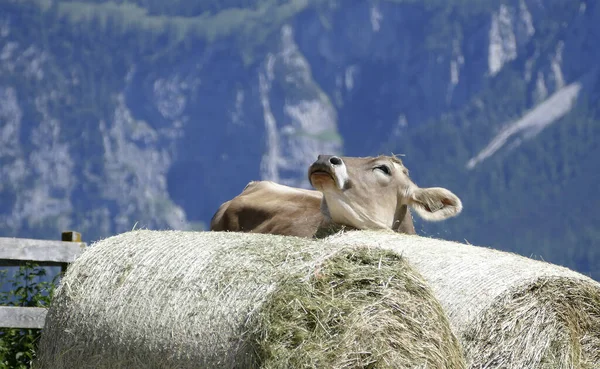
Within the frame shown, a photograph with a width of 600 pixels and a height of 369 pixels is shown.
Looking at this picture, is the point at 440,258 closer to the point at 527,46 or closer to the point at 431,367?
the point at 431,367

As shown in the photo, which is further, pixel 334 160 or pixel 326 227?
pixel 326 227

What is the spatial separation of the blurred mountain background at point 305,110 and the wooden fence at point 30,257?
81874mm

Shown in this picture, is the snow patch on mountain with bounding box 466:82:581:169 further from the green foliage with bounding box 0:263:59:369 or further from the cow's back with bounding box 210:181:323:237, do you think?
the green foliage with bounding box 0:263:59:369

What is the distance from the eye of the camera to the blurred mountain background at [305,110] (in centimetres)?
9250

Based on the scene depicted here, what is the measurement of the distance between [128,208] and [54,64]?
19675mm

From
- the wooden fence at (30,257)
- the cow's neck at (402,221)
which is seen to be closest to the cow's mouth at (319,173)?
the cow's neck at (402,221)

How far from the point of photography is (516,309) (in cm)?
562

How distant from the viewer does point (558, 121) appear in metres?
99.4

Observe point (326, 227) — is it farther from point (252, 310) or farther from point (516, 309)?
point (252, 310)

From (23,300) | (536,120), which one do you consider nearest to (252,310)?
(23,300)

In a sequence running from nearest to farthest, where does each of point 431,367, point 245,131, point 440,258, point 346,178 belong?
point 431,367
point 440,258
point 346,178
point 245,131

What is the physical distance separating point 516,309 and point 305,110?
328 ft

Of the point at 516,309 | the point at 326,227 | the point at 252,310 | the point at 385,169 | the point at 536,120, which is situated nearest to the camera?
the point at 252,310

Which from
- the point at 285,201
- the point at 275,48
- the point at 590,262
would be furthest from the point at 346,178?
the point at 275,48
